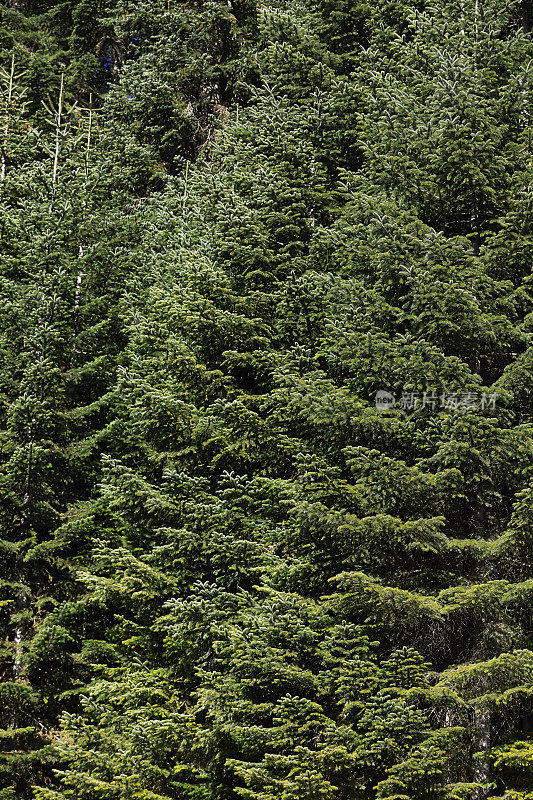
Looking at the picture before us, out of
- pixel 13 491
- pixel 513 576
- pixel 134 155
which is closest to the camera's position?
pixel 513 576

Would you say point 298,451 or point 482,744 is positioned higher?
point 298,451

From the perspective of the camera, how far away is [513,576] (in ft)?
27.5

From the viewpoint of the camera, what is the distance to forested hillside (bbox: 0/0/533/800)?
7.65 meters

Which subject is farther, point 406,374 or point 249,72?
point 249,72

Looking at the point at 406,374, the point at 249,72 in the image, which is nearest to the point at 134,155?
the point at 249,72

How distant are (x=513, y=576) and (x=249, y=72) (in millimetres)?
14062

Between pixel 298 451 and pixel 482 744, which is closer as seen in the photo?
pixel 482 744

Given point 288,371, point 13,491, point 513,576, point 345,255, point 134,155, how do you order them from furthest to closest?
1. point 134,155
2. point 13,491
3. point 345,255
4. point 288,371
5. point 513,576

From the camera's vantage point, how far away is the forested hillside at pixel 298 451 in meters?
7.65

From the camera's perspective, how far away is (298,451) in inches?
373

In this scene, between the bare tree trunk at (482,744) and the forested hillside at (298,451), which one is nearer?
the bare tree trunk at (482,744)

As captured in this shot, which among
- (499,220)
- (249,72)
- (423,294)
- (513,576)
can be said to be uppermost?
(249,72)

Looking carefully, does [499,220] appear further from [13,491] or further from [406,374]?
[13,491]

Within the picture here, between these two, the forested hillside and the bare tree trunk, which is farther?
the forested hillside
